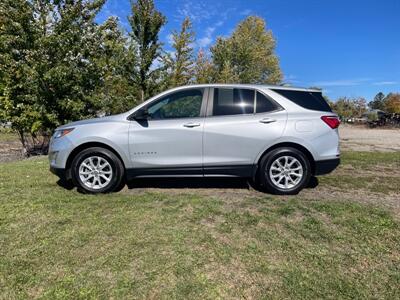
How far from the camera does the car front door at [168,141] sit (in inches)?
191

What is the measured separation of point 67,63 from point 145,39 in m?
4.46

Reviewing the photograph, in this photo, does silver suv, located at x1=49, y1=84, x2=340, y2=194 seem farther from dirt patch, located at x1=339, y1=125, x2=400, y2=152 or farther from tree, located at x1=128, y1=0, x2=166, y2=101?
tree, located at x1=128, y1=0, x2=166, y2=101

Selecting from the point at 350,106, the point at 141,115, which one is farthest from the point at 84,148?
the point at 350,106

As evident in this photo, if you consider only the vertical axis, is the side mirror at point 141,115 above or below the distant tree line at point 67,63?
below

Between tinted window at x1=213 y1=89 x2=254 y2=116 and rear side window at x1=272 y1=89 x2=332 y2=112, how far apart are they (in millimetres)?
483

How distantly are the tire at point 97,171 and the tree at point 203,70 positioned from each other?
605 inches

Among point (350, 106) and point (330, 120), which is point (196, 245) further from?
point (350, 106)

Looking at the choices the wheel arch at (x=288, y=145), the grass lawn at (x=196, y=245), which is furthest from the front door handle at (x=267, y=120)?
the grass lawn at (x=196, y=245)

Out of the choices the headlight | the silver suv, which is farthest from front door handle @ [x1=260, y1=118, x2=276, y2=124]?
the headlight

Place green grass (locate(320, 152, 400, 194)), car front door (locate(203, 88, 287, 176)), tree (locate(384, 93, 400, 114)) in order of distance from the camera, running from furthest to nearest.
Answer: tree (locate(384, 93, 400, 114)) < green grass (locate(320, 152, 400, 194)) < car front door (locate(203, 88, 287, 176))

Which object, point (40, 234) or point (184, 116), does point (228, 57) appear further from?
point (40, 234)

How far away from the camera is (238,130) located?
4.84 m

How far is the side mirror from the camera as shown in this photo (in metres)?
4.89

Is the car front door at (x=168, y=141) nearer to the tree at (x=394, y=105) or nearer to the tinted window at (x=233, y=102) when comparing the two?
the tinted window at (x=233, y=102)
